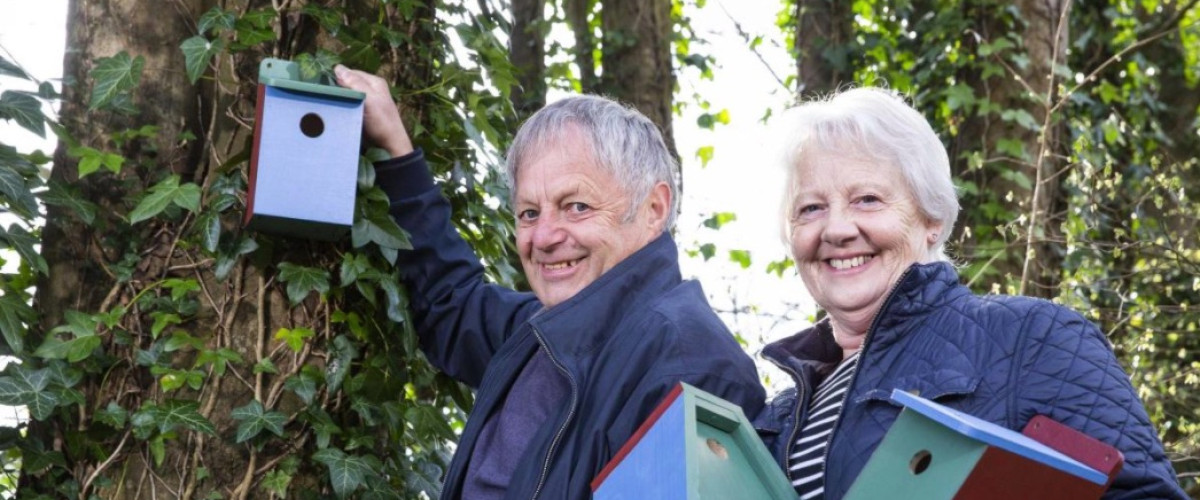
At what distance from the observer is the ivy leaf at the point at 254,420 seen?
3006 millimetres

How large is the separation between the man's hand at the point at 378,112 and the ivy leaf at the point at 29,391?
2.81 feet

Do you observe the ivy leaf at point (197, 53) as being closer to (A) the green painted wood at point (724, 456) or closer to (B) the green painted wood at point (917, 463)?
(A) the green painted wood at point (724, 456)

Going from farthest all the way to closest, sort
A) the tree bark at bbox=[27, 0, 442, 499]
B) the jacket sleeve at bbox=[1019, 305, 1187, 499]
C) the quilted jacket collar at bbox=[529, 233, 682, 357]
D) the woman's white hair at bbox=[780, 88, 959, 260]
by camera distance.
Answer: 1. the tree bark at bbox=[27, 0, 442, 499]
2. the quilted jacket collar at bbox=[529, 233, 682, 357]
3. the woman's white hair at bbox=[780, 88, 959, 260]
4. the jacket sleeve at bbox=[1019, 305, 1187, 499]

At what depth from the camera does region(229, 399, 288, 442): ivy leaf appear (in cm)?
301

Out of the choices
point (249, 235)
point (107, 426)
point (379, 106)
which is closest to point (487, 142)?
point (379, 106)

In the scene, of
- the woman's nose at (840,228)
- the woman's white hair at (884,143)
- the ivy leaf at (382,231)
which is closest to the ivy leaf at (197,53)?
the ivy leaf at (382,231)

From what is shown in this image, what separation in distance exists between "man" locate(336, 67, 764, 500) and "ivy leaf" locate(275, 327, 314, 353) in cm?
29

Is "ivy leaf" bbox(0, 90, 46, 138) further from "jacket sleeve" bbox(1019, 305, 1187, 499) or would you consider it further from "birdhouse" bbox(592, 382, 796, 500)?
"jacket sleeve" bbox(1019, 305, 1187, 499)

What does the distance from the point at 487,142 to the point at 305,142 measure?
646 mm

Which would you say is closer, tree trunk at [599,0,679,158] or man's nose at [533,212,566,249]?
man's nose at [533,212,566,249]

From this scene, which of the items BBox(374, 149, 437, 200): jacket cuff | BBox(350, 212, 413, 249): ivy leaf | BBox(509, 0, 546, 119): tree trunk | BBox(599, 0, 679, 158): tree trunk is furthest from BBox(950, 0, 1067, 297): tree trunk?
BBox(350, 212, 413, 249): ivy leaf

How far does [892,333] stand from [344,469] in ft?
4.07

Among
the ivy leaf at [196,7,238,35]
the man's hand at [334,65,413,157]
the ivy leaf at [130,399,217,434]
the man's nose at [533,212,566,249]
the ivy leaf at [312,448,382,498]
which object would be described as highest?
the ivy leaf at [196,7,238,35]

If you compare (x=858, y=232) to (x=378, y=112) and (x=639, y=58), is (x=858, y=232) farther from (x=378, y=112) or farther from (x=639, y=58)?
(x=639, y=58)
